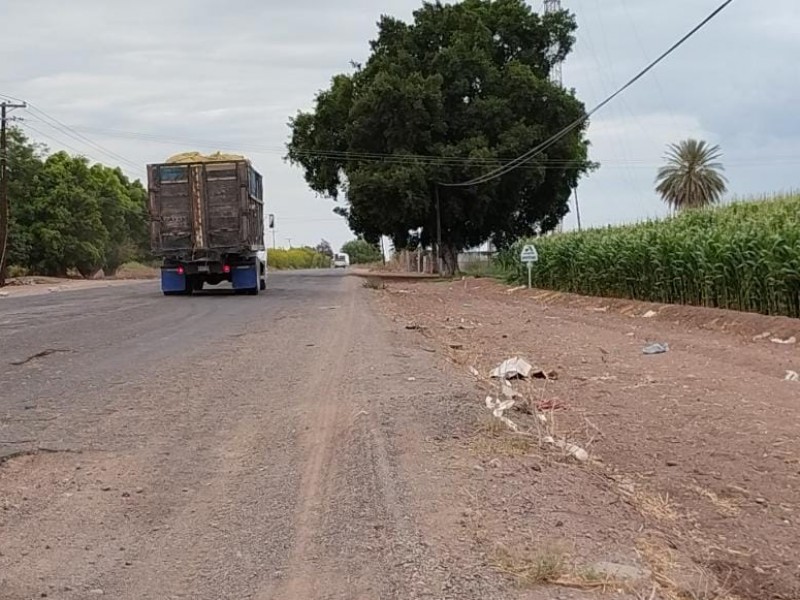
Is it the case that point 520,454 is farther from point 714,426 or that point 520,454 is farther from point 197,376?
point 197,376

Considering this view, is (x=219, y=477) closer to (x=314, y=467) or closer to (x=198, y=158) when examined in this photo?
(x=314, y=467)

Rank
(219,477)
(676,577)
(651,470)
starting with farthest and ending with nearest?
1. (651,470)
2. (219,477)
3. (676,577)

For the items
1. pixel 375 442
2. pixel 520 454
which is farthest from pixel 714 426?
pixel 375 442

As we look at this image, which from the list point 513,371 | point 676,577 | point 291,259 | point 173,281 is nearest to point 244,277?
point 173,281

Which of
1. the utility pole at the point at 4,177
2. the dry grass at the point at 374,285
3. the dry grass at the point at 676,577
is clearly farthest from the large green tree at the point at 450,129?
the dry grass at the point at 676,577

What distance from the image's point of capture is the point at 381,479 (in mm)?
5992

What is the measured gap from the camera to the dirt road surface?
176 inches

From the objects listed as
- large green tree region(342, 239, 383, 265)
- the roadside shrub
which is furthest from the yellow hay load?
large green tree region(342, 239, 383, 265)

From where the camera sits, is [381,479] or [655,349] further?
[655,349]

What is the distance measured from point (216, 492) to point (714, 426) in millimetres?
4557

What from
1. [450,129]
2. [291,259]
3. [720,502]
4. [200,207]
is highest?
[450,129]

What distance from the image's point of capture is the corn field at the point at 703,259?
17.2 metres

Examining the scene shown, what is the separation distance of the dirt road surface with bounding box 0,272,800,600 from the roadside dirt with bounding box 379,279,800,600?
0.02m

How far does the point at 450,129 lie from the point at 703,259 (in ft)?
100
